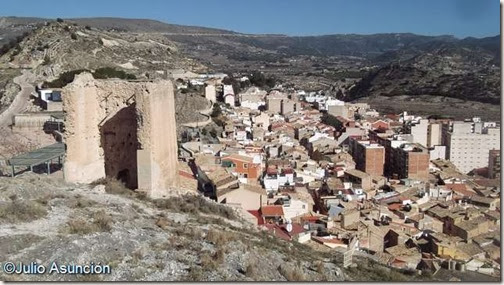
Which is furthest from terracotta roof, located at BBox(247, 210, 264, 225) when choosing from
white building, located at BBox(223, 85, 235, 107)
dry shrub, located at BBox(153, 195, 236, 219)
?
white building, located at BBox(223, 85, 235, 107)

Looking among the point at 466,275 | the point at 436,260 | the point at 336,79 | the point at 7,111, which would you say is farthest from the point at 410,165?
the point at 336,79

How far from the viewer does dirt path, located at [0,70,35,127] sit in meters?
24.2

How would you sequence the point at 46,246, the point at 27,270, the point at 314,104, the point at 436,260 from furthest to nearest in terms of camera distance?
the point at 314,104 < the point at 436,260 < the point at 46,246 < the point at 27,270

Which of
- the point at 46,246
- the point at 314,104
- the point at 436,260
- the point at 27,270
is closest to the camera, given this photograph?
the point at 27,270

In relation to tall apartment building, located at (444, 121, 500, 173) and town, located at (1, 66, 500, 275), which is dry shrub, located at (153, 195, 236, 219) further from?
tall apartment building, located at (444, 121, 500, 173)

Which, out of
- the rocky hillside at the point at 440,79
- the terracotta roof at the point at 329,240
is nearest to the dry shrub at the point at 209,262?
the terracotta roof at the point at 329,240

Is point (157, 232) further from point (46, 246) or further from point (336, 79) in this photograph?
point (336, 79)

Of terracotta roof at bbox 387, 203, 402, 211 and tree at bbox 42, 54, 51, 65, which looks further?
tree at bbox 42, 54, 51, 65

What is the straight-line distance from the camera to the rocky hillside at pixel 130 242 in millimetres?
6078

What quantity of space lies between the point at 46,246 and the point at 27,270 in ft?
2.05

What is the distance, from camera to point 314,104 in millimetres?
50625

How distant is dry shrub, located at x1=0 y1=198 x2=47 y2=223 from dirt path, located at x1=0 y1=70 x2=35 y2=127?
16.5 m

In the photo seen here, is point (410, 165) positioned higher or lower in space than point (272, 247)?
lower

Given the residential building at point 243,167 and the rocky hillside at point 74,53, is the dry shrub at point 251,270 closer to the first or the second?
the residential building at point 243,167
